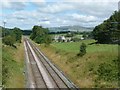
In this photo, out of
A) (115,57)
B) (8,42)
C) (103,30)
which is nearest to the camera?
(115,57)

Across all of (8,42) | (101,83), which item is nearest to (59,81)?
(101,83)

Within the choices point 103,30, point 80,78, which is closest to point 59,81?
point 80,78

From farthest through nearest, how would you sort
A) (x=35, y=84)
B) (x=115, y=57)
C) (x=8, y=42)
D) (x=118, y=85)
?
(x=8, y=42), (x=115, y=57), (x=35, y=84), (x=118, y=85)

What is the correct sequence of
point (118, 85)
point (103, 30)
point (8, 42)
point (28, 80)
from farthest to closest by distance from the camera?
1. point (103, 30)
2. point (8, 42)
3. point (28, 80)
4. point (118, 85)

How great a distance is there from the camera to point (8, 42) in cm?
9181

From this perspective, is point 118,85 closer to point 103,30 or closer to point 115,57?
point 115,57

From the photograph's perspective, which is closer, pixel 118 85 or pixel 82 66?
pixel 118 85

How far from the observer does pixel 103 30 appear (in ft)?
370

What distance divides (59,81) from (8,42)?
A: 56.9 m

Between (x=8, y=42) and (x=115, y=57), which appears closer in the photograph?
(x=115, y=57)

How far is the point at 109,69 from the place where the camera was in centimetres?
3744

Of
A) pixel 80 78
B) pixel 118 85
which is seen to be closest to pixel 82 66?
pixel 80 78

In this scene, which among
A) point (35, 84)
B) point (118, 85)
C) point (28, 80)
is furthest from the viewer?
point (28, 80)

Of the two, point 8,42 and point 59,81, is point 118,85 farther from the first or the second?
point 8,42
